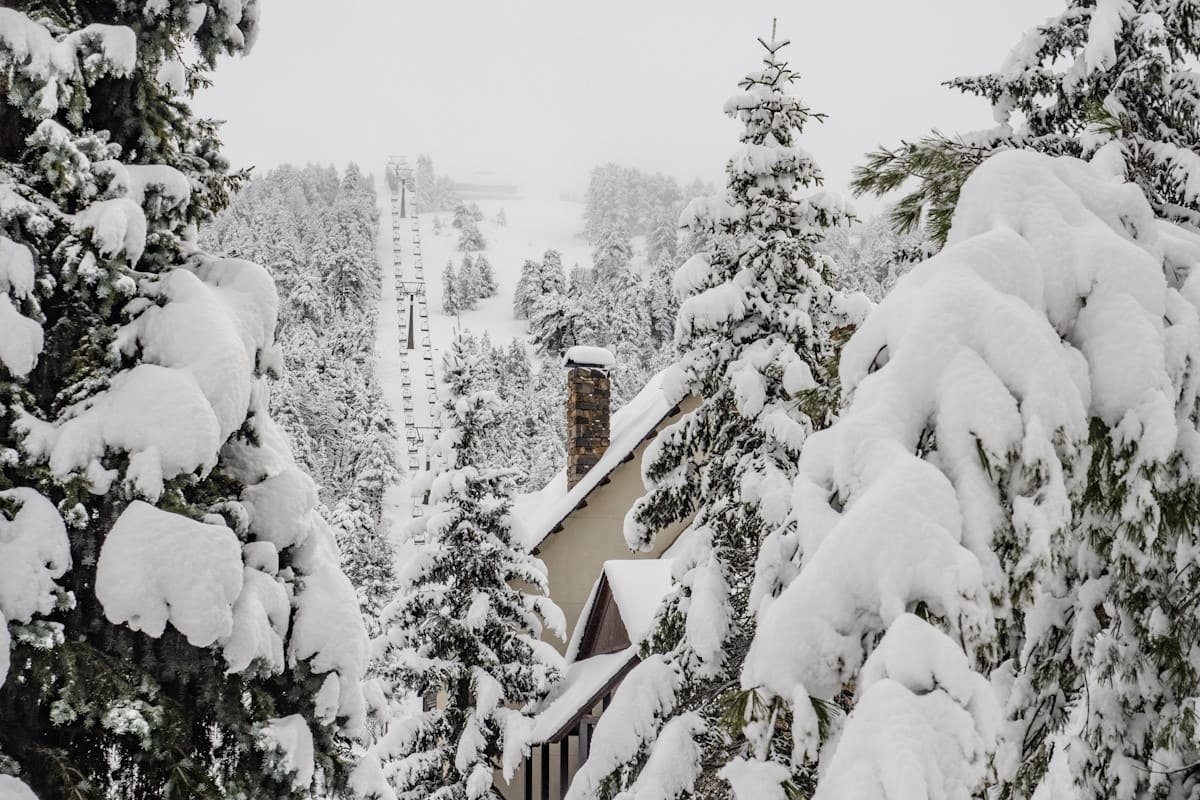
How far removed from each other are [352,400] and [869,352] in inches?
2959

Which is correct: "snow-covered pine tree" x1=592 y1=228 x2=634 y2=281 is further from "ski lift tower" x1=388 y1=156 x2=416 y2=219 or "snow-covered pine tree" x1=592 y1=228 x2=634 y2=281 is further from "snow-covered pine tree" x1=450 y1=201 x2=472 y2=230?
"ski lift tower" x1=388 y1=156 x2=416 y2=219

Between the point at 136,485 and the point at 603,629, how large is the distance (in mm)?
12584

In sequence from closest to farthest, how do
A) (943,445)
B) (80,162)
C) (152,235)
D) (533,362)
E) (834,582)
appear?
1. (834,582)
2. (943,445)
3. (80,162)
4. (152,235)
5. (533,362)

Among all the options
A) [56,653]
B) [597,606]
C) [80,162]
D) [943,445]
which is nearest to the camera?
[943,445]

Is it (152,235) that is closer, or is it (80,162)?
(80,162)

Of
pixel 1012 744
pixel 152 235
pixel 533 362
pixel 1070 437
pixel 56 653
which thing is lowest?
pixel 533 362

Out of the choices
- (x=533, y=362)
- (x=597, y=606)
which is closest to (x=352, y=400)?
(x=533, y=362)

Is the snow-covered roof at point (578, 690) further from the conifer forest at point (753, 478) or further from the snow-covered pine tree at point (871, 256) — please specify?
the snow-covered pine tree at point (871, 256)

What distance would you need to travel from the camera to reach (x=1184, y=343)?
11.2ft

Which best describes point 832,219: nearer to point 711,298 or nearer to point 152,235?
point 711,298

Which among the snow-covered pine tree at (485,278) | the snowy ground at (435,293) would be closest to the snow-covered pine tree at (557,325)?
the snowy ground at (435,293)

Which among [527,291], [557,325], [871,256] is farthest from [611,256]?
[871,256]

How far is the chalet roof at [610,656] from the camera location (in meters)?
15.6

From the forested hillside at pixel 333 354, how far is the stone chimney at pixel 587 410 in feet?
46.2
